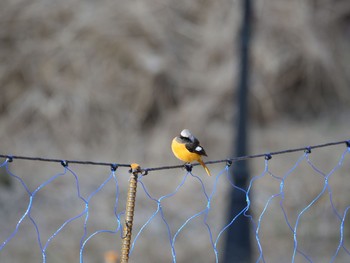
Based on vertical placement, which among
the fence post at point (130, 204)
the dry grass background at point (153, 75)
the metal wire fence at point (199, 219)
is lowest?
the fence post at point (130, 204)

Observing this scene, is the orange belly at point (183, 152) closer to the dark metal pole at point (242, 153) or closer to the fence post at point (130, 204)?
the fence post at point (130, 204)

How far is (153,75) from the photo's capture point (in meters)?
8.12

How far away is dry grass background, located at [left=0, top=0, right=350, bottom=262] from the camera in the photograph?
25.8ft

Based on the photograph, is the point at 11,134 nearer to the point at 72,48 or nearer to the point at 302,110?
the point at 72,48

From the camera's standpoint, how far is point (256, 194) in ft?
23.3

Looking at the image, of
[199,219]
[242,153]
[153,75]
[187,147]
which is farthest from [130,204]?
[153,75]

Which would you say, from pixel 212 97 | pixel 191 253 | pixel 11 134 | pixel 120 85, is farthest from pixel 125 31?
pixel 191 253

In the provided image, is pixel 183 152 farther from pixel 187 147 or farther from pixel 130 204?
pixel 130 204

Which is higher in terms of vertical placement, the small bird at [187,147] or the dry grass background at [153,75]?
the dry grass background at [153,75]

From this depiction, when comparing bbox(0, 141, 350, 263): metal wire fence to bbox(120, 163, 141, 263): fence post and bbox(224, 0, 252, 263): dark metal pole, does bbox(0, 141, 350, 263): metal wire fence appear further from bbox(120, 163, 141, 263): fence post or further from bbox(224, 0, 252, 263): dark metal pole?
bbox(120, 163, 141, 263): fence post

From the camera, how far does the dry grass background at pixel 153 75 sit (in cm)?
786

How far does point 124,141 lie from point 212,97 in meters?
1.16

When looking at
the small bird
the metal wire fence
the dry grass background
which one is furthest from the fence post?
the dry grass background

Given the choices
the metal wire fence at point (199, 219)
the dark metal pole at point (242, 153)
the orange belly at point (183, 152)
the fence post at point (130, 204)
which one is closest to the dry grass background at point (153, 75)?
the metal wire fence at point (199, 219)
